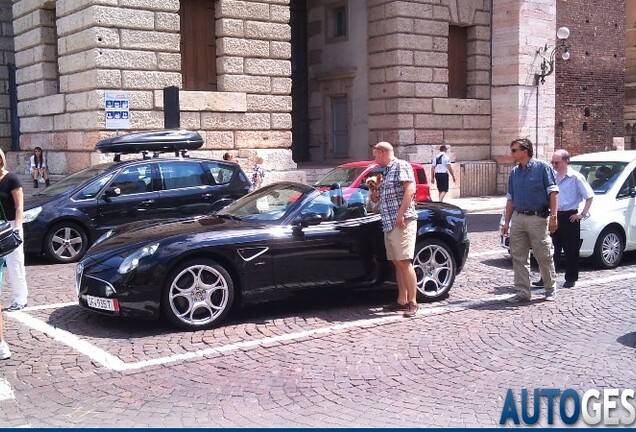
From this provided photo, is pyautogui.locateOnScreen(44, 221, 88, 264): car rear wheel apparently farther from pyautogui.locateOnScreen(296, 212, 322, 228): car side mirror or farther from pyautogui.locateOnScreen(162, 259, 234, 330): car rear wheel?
pyautogui.locateOnScreen(296, 212, 322, 228): car side mirror

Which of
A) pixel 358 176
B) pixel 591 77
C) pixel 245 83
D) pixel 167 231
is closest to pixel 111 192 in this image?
pixel 167 231

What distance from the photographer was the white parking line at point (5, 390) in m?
5.32

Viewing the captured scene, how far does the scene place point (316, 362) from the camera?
6.07m

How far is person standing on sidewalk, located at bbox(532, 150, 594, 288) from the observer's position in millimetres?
8883

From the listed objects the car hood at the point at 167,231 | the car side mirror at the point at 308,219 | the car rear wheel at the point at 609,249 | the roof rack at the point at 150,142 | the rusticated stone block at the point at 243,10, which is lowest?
the car rear wheel at the point at 609,249

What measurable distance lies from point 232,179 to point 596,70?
63.7 feet

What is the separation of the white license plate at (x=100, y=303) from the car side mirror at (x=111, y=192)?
4.82 m

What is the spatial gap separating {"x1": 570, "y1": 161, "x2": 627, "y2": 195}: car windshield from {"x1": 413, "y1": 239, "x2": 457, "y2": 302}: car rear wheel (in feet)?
12.0

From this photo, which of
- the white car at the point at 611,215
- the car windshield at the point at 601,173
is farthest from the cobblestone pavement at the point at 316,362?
the car windshield at the point at 601,173

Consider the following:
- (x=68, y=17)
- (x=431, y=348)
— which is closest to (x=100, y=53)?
(x=68, y=17)

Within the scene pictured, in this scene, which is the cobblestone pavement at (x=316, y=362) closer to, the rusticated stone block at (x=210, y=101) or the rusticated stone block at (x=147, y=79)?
the rusticated stone block at (x=147, y=79)

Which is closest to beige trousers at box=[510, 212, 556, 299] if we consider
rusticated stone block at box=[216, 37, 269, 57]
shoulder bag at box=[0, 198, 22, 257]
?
shoulder bag at box=[0, 198, 22, 257]

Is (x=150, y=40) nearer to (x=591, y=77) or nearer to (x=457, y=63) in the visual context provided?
(x=457, y=63)

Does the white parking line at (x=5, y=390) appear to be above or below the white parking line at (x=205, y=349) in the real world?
below
